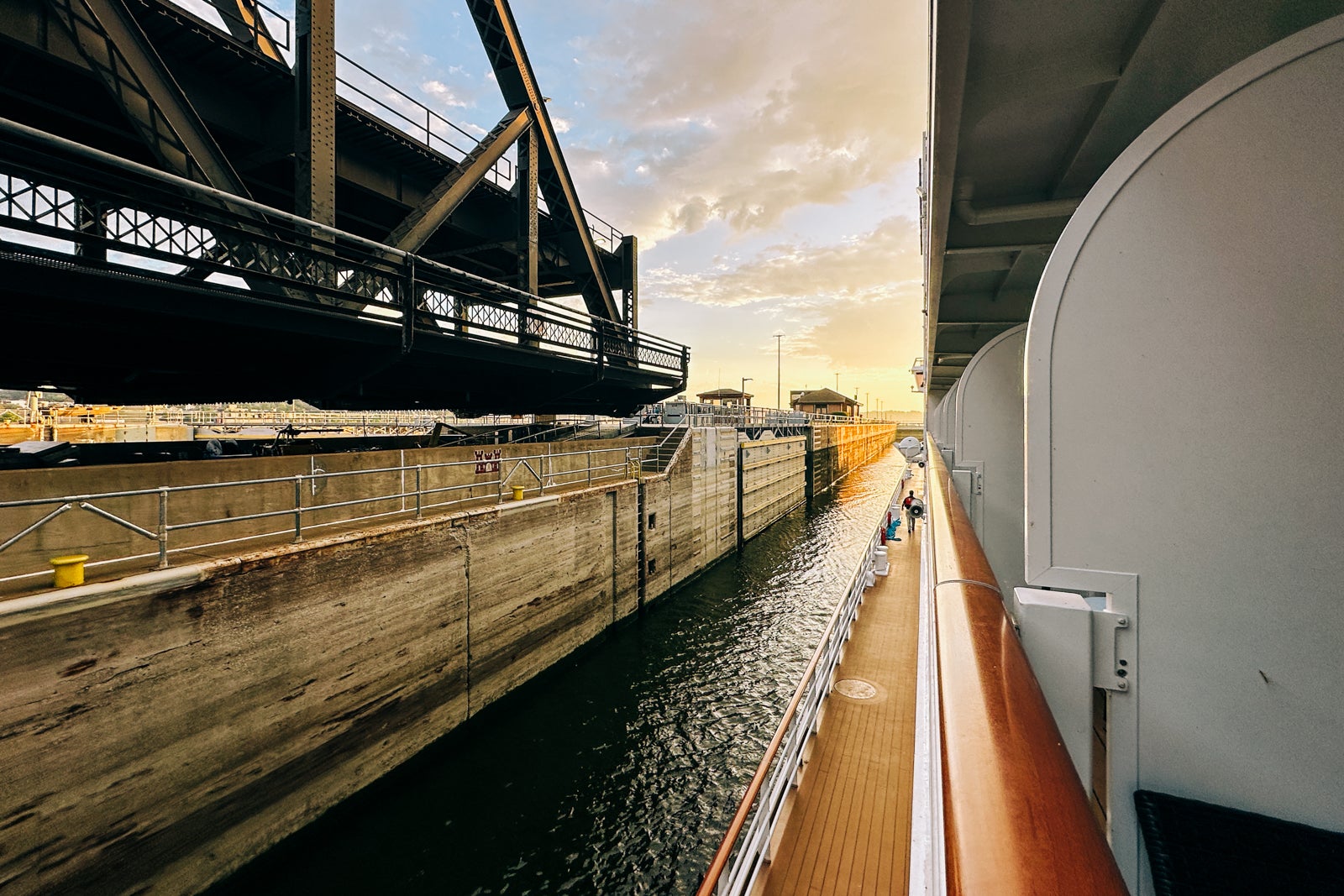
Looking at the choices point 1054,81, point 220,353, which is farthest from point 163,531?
point 1054,81

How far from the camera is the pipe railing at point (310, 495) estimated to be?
217 inches

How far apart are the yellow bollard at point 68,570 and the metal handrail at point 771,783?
6.81 m

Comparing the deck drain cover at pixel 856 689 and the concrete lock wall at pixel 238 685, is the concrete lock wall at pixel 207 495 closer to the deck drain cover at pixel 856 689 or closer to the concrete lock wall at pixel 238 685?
the concrete lock wall at pixel 238 685

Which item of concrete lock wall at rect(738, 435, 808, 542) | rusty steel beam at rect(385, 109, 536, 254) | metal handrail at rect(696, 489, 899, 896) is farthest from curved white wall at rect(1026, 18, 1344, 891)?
concrete lock wall at rect(738, 435, 808, 542)

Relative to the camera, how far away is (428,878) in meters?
6.98

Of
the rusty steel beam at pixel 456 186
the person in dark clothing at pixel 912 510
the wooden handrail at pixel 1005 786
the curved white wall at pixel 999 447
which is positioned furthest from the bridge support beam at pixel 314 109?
the person in dark clothing at pixel 912 510

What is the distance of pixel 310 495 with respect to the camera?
9.57m

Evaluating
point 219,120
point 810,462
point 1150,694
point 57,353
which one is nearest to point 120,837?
point 57,353

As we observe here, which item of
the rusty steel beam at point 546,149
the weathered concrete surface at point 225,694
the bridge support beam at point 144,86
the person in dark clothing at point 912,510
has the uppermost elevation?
the rusty steel beam at point 546,149

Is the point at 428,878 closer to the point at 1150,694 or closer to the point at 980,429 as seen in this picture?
the point at 1150,694

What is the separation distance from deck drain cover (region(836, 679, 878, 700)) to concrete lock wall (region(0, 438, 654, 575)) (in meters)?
6.25

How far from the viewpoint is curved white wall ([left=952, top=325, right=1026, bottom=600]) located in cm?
628

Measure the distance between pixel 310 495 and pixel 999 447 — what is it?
443 inches

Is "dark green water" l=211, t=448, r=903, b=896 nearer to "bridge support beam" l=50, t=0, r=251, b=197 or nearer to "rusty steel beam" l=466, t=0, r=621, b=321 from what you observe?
"bridge support beam" l=50, t=0, r=251, b=197
